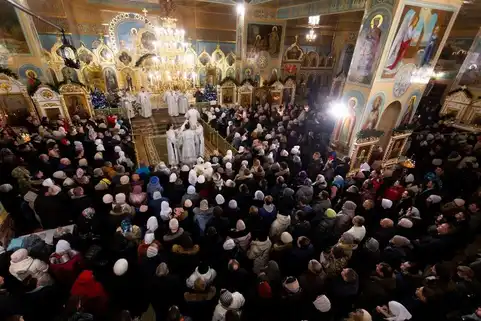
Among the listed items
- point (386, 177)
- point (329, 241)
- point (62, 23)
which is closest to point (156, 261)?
point (329, 241)

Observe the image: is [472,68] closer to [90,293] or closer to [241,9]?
[241,9]

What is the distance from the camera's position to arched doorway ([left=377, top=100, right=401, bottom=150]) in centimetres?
913

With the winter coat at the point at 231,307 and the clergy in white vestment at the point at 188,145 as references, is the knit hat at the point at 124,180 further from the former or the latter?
the winter coat at the point at 231,307

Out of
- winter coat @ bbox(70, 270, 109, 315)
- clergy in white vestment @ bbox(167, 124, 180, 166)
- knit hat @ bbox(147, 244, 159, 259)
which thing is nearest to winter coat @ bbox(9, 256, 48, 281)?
winter coat @ bbox(70, 270, 109, 315)

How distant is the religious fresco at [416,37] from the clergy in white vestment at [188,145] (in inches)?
262

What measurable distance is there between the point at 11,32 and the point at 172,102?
270 inches

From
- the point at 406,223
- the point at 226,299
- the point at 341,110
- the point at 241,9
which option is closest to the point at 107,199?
the point at 226,299

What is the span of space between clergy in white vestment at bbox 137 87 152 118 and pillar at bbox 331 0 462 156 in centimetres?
990

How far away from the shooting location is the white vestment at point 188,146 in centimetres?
795

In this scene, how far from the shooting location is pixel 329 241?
4551mm

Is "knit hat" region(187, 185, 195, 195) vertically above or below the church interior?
below

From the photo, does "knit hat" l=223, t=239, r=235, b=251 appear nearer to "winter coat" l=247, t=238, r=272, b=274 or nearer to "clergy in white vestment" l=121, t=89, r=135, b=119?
"winter coat" l=247, t=238, r=272, b=274

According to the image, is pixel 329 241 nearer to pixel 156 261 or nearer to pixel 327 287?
pixel 327 287

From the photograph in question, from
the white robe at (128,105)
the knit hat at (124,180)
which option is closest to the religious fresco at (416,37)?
the knit hat at (124,180)
